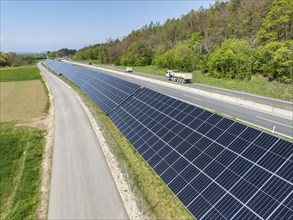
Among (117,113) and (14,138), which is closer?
(117,113)

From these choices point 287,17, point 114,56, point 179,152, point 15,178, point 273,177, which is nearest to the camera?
point 273,177

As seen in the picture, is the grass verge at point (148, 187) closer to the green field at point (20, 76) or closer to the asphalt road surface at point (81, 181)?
the asphalt road surface at point (81, 181)

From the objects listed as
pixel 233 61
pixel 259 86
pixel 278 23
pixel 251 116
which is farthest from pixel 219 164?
pixel 278 23

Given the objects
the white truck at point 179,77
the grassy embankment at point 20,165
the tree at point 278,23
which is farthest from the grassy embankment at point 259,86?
the grassy embankment at point 20,165

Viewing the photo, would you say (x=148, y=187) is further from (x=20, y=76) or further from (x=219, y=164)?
(x=20, y=76)

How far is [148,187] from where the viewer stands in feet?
45.3

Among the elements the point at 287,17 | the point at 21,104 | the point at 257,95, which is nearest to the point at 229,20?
the point at 287,17

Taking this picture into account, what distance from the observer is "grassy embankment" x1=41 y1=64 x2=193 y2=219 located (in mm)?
11672

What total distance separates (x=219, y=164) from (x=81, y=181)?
376 inches

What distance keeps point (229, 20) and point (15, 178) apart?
79.4 metres

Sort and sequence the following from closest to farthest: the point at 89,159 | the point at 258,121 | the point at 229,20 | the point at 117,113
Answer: the point at 89,159, the point at 117,113, the point at 258,121, the point at 229,20

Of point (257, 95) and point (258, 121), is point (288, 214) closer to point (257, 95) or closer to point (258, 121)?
point (258, 121)

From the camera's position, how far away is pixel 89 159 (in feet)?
59.2

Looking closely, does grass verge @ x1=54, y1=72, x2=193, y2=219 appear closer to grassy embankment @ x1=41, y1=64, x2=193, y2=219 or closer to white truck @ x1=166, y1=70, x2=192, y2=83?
grassy embankment @ x1=41, y1=64, x2=193, y2=219
